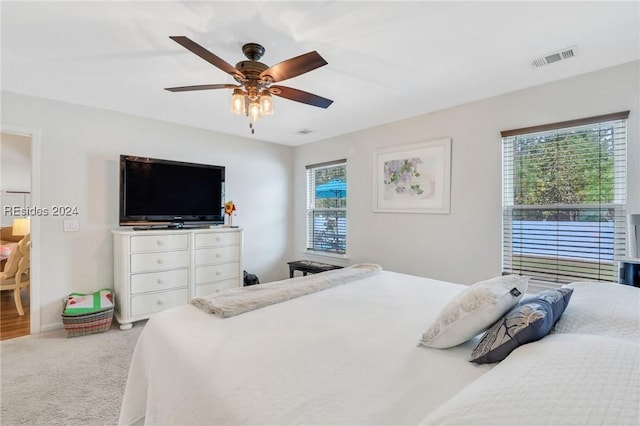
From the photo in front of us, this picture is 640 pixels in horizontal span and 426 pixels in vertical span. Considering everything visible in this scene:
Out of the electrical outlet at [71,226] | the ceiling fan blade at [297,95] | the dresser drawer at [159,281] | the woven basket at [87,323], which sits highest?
the ceiling fan blade at [297,95]

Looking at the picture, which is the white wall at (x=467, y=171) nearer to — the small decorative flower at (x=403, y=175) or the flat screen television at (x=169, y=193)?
→ the small decorative flower at (x=403, y=175)

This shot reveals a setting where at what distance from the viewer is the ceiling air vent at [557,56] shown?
2098 mm

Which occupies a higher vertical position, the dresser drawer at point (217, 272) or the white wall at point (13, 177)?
the white wall at point (13, 177)

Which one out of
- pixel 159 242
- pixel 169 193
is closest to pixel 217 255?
pixel 159 242

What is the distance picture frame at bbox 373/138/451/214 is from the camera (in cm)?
330

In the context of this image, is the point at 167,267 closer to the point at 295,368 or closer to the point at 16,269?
the point at 16,269

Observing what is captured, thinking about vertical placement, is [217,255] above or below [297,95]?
below

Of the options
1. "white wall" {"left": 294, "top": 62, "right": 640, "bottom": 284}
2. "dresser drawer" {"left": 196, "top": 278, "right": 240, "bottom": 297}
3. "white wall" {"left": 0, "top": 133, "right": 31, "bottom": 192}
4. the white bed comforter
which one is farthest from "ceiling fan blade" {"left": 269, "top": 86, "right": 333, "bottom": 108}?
"white wall" {"left": 0, "top": 133, "right": 31, "bottom": 192}

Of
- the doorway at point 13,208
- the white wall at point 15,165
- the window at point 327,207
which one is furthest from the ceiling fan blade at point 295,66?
the white wall at point 15,165

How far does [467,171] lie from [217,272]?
322 cm

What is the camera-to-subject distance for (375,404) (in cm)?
88

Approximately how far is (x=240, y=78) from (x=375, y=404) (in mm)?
1953

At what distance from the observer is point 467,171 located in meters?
3.13

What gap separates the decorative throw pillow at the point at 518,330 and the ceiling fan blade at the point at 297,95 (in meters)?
1.78
